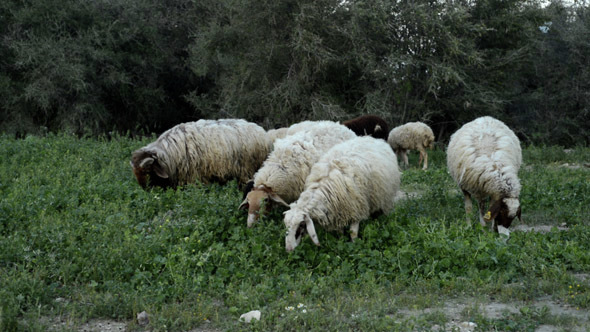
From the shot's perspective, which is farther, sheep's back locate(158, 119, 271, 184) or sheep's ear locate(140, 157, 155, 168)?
sheep's back locate(158, 119, 271, 184)

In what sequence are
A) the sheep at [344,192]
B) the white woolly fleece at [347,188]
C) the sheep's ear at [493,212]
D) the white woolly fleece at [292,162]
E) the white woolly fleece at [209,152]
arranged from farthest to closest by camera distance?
1. the white woolly fleece at [209,152]
2. the white woolly fleece at [292,162]
3. the sheep's ear at [493,212]
4. the white woolly fleece at [347,188]
5. the sheep at [344,192]

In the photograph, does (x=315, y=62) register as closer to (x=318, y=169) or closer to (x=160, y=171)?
(x=160, y=171)

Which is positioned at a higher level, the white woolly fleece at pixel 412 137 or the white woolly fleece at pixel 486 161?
the white woolly fleece at pixel 486 161

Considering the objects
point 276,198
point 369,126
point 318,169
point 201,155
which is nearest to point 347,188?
point 318,169

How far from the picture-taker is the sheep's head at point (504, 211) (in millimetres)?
7254

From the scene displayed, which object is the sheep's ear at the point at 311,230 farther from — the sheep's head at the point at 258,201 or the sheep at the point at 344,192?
the sheep's head at the point at 258,201

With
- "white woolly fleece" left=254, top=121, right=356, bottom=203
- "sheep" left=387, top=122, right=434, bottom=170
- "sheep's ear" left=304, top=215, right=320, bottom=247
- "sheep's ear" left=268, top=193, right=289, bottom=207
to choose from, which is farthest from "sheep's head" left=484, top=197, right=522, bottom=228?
"sheep" left=387, top=122, right=434, bottom=170

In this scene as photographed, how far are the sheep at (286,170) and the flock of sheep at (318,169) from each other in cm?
1

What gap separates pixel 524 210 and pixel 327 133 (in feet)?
11.6

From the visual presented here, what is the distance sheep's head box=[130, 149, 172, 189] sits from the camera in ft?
28.4

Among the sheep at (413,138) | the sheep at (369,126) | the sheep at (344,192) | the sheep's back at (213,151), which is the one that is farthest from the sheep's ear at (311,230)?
the sheep at (413,138)

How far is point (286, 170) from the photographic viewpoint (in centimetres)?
786

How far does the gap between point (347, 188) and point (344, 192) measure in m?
0.09

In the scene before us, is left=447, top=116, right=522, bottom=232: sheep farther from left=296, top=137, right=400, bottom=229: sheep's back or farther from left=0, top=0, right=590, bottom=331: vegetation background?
left=296, top=137, right=400, bottom=229: sheep's back
